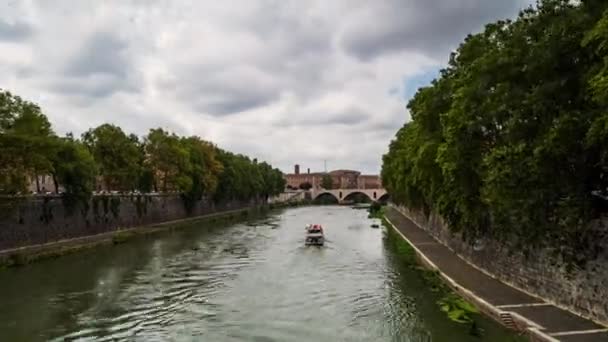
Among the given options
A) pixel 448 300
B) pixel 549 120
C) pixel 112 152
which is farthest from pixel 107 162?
pixel 549 120

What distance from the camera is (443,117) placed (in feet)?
78.4

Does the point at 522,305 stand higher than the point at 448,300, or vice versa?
the point at 522,305

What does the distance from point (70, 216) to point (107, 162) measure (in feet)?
32.6

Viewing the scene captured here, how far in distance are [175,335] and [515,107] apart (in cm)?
1169

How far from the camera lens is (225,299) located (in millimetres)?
22469

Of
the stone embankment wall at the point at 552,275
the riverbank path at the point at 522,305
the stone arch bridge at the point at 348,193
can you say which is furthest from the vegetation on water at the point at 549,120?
the stone arch bridge at the point at 348,193

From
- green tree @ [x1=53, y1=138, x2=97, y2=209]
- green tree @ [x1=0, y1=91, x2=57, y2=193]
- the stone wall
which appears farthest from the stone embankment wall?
green tree @ [x1=53, y1=138, x2=97, y2=209]

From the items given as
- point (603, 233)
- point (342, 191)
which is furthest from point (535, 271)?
point (342, 191)

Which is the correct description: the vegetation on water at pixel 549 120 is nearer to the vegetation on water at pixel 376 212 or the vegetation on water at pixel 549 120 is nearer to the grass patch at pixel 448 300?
the grass patch at pixel 448 300

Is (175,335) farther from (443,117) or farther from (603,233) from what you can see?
(443,117)

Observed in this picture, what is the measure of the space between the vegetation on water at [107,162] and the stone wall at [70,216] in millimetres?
1250

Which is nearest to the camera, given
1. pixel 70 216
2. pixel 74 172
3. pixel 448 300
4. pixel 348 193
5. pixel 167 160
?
pixel 448 300

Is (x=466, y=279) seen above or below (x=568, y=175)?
below

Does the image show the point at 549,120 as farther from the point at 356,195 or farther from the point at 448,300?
the point at 356,195
